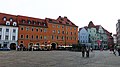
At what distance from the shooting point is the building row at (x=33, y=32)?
68.6 m

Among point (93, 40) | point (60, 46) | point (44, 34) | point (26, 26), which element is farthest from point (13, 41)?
point (93, 40)

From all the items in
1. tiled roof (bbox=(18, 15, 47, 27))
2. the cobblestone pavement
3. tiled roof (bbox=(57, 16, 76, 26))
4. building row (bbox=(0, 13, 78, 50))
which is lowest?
the cobblestone pavement

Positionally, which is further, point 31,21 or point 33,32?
point 31,21

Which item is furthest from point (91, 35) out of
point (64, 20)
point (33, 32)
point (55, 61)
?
point (55, 61)

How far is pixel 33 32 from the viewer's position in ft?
245

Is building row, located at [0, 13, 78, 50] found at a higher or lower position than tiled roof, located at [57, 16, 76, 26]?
lower

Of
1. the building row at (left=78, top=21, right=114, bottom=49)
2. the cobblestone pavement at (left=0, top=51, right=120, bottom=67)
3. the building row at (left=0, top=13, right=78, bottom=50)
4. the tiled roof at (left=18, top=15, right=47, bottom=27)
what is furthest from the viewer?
the building row at (left=78, top=21, right=114, bottom=49)

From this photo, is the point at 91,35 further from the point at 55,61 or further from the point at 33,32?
the point at 55,61

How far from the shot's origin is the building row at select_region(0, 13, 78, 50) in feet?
225

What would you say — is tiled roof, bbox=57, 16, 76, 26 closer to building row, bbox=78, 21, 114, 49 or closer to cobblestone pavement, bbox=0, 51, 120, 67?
building row, bbox=78, 21, 114, 49

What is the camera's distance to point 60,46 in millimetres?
79500

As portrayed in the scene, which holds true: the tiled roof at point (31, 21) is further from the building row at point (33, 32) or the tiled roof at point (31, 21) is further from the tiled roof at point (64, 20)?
the tiled roof at point (64, 20)

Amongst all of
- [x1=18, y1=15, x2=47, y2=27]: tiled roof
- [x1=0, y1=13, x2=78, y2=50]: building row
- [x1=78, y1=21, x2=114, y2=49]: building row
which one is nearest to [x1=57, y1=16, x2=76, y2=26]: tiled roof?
[x1=0, y1=13, x2=78, y2=50]: building row

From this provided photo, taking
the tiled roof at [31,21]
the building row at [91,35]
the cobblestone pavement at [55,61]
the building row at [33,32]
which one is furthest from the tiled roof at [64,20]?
the cobblestone pavement at [55,61]
